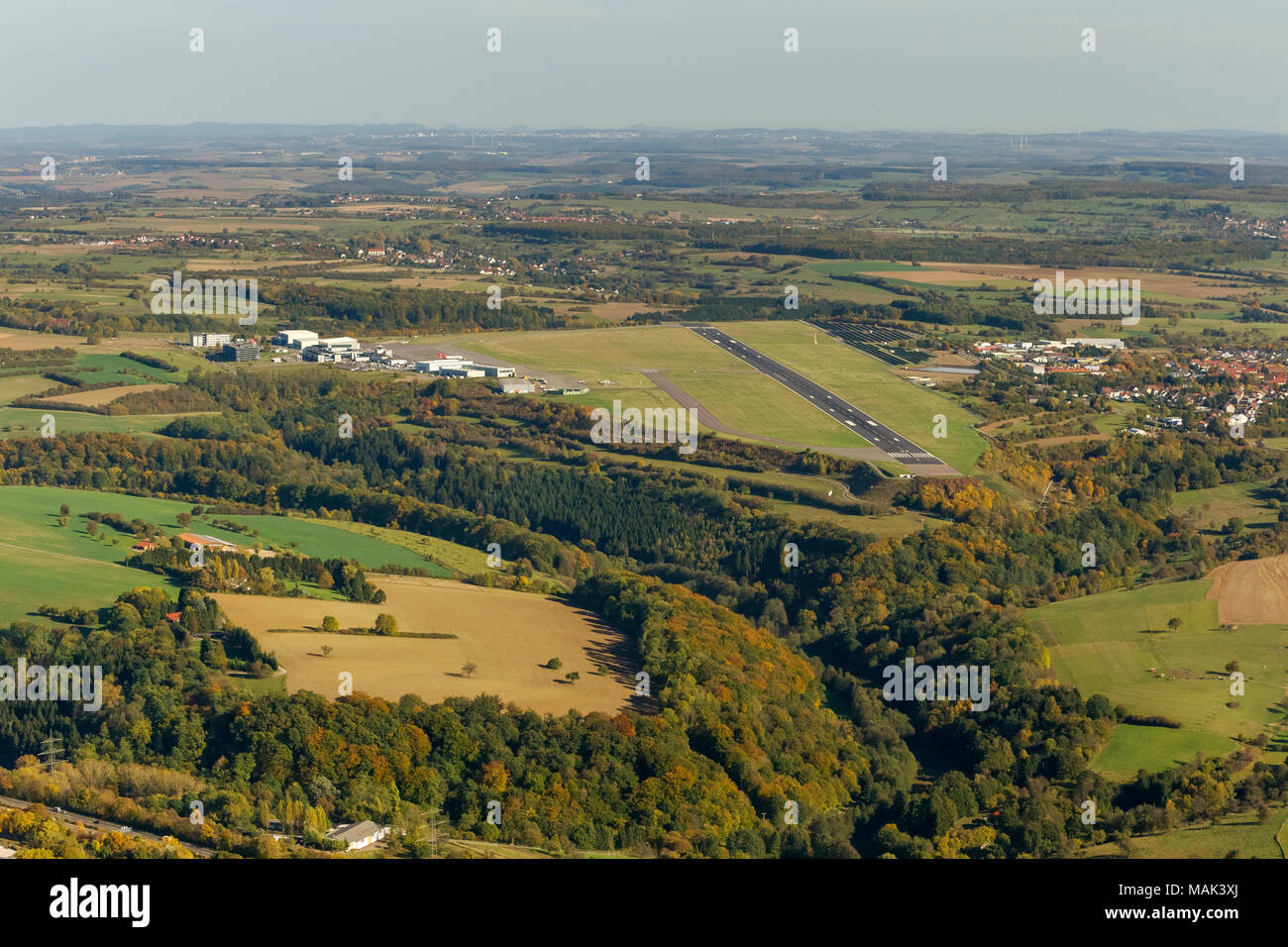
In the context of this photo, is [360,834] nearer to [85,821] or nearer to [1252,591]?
[85,821]

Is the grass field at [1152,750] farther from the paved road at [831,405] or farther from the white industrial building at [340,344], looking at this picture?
the white industrial building at [340,344]

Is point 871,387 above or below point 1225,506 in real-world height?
above

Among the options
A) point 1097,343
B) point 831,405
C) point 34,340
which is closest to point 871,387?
point 831,405

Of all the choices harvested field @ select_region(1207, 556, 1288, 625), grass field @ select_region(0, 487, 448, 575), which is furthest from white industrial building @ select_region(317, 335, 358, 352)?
harvested field @ select_region(1207, 556, 1288, 625)

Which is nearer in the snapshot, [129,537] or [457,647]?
[457,647]

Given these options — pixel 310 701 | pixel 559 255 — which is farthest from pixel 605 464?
pixel 559 255

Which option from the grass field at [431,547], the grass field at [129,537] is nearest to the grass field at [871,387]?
the grass field at [431,547]
